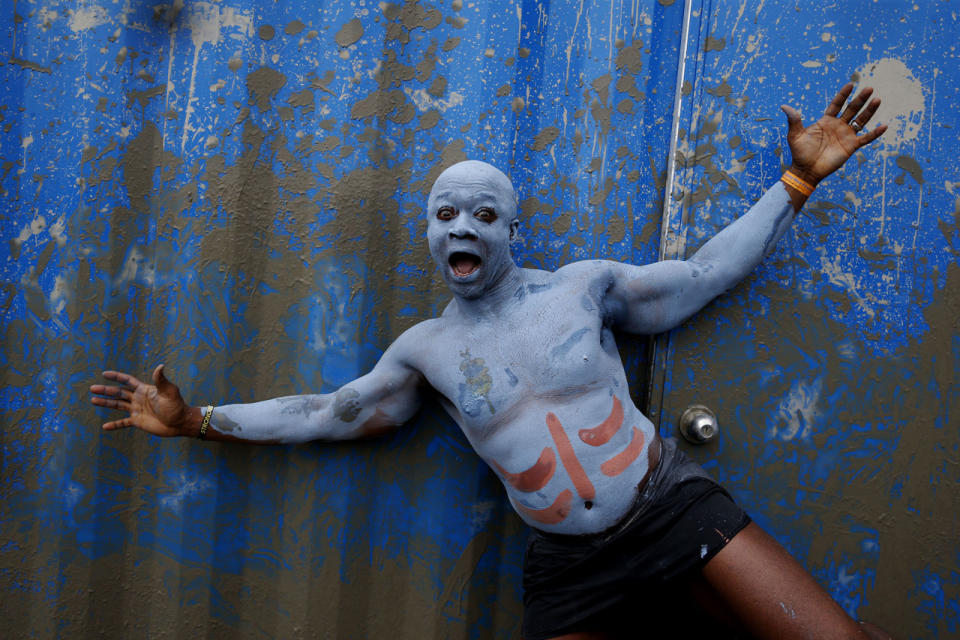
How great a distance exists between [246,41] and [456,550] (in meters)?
1.84

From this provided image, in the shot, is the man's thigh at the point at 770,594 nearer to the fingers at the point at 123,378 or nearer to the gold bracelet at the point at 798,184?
the gold bracelet at the point at 798,184

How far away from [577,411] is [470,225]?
Result: 1.92 ft

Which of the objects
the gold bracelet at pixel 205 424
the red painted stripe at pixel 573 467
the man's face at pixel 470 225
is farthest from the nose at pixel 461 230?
the gold bracelet at pixel 205 424

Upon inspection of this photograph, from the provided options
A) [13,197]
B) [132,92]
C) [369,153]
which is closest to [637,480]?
[369,153]

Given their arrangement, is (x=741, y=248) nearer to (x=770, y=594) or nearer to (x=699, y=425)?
(x=699, y=425)

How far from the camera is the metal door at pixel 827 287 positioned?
1.88m

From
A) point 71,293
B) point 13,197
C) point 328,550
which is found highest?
point 13,197

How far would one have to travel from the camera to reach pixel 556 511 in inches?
64.5

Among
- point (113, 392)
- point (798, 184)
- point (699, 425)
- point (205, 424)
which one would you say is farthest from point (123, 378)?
point (798, 184)

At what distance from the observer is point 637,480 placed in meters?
1.63

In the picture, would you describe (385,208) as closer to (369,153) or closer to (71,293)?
(369,153)

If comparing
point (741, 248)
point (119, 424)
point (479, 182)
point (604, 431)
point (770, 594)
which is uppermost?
point (479, 182)

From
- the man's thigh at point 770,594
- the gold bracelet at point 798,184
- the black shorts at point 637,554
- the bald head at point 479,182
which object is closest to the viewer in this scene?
the man's thigh at point 770,594

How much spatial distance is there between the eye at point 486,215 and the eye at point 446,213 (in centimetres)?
6
